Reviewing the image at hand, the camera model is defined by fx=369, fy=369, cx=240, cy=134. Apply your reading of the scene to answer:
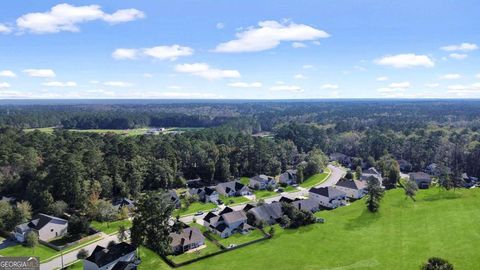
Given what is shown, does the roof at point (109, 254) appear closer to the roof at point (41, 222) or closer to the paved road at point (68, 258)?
the paved road at point (68, 258)

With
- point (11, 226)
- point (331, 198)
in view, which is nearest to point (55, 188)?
point (11, 226)

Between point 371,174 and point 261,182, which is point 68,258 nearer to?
point 261,182

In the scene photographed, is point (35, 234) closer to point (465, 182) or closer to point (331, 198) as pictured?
point (331, 198)

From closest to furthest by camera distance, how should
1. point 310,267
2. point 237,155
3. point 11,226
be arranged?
1. point 310,267
2. point 11,226
3. point 237,155

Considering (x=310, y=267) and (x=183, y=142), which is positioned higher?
(x=183, y=142)

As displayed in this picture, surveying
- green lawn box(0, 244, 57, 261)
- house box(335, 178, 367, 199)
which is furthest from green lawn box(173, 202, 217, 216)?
house box(335, 178, 367, 199)

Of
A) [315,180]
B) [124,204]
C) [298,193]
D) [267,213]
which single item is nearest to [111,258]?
[124,204]

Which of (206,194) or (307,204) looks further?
(206,194)

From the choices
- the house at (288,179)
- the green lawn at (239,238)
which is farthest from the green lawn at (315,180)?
the green lawn at (239,238)
